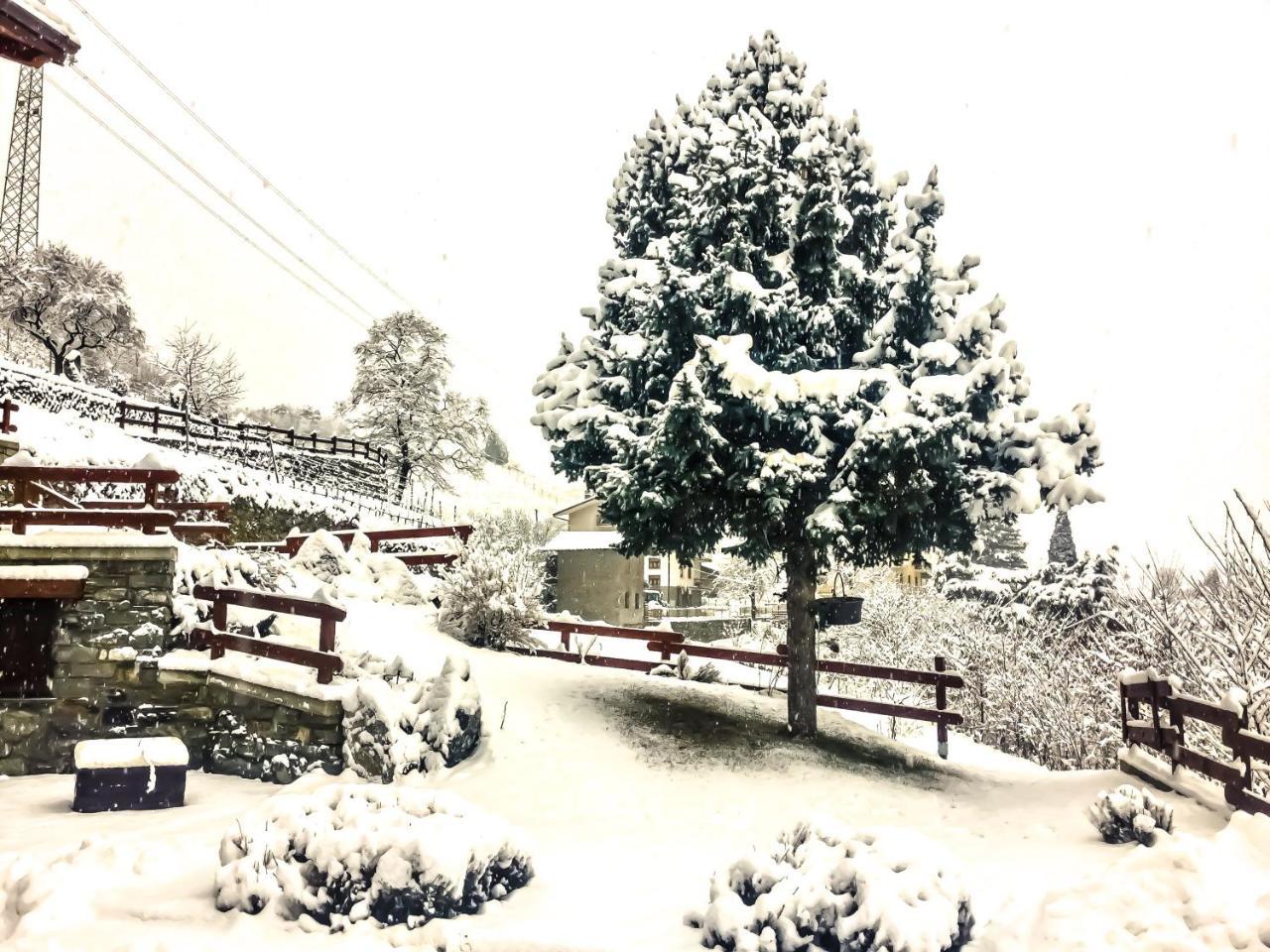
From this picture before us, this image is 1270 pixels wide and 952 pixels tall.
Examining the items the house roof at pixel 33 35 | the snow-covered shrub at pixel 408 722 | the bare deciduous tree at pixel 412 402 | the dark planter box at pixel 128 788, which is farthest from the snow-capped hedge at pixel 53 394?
the snow-covered shrub at pixel 408 722

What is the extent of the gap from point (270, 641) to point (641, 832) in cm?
480

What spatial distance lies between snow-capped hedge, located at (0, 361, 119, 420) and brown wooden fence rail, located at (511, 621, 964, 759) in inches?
703

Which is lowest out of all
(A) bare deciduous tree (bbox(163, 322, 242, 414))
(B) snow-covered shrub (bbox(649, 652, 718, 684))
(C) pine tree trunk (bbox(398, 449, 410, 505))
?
(B) snow-covered shrub (bbox(649, 652, 718, 684))

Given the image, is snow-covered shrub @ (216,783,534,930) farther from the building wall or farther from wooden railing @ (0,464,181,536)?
the building wall

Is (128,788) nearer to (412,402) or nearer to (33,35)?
(33,35)

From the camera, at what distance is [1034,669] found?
71.9 feet

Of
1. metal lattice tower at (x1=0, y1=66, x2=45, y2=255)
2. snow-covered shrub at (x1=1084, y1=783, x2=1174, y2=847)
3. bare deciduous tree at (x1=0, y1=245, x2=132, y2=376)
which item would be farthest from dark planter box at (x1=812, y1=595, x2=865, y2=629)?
bare deciduous tree at (x1=0, y1=245, x2=132, y2=376)

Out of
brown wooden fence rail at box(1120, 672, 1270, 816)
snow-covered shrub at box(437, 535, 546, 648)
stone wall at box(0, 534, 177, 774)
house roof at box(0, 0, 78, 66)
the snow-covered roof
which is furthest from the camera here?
the snow-covered roof

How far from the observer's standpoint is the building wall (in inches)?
1506

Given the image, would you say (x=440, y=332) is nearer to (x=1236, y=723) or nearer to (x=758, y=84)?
(x=758, y=84)

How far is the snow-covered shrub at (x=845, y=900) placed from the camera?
468 centimetres

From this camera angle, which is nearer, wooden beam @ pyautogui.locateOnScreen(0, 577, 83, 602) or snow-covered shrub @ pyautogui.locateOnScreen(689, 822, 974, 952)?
snow-covered shrub @ pyautogui.locateOnScreen(689, 822, 974, 952)

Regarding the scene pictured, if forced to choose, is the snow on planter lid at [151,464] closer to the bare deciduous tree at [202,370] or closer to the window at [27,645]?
the window at [27,645]

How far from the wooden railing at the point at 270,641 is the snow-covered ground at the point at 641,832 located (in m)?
0.69
